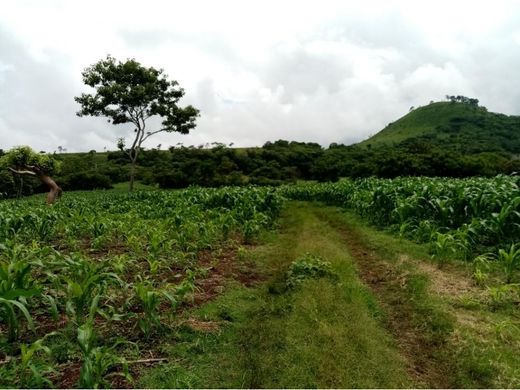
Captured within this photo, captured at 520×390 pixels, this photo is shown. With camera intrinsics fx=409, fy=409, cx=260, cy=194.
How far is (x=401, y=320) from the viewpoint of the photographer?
591cm

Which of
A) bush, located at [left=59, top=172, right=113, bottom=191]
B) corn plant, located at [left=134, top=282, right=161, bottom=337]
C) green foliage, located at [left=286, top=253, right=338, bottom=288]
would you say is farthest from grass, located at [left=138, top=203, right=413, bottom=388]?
bush, located at [left=59, top=172, right=113, bottom=191]

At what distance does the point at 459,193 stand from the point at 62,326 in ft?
32.2

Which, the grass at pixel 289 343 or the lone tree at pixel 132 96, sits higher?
the lone tree at pixel 132 96

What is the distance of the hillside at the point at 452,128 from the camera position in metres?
102

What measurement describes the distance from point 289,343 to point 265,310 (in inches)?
47.8

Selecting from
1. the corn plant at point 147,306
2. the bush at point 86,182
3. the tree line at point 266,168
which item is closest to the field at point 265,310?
the corn plant at point 147,306

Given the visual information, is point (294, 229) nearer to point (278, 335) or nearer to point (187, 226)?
point (187, 226)

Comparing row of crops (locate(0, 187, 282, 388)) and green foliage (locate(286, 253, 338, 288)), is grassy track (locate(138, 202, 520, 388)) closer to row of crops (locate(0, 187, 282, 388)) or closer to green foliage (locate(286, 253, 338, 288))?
green foliage (locate(286, 253, 338, 288))

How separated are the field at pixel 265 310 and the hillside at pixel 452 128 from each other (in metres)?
92.4

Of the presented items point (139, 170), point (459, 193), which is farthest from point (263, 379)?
point (139, 170)

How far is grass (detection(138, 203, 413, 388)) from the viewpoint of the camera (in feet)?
13.3

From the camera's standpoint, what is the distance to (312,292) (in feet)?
21.0

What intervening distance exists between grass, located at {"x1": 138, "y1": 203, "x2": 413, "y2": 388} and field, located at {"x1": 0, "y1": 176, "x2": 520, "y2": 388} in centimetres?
2

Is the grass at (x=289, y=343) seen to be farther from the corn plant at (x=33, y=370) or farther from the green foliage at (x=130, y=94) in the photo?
the green foliage at (x=130, y=94)
